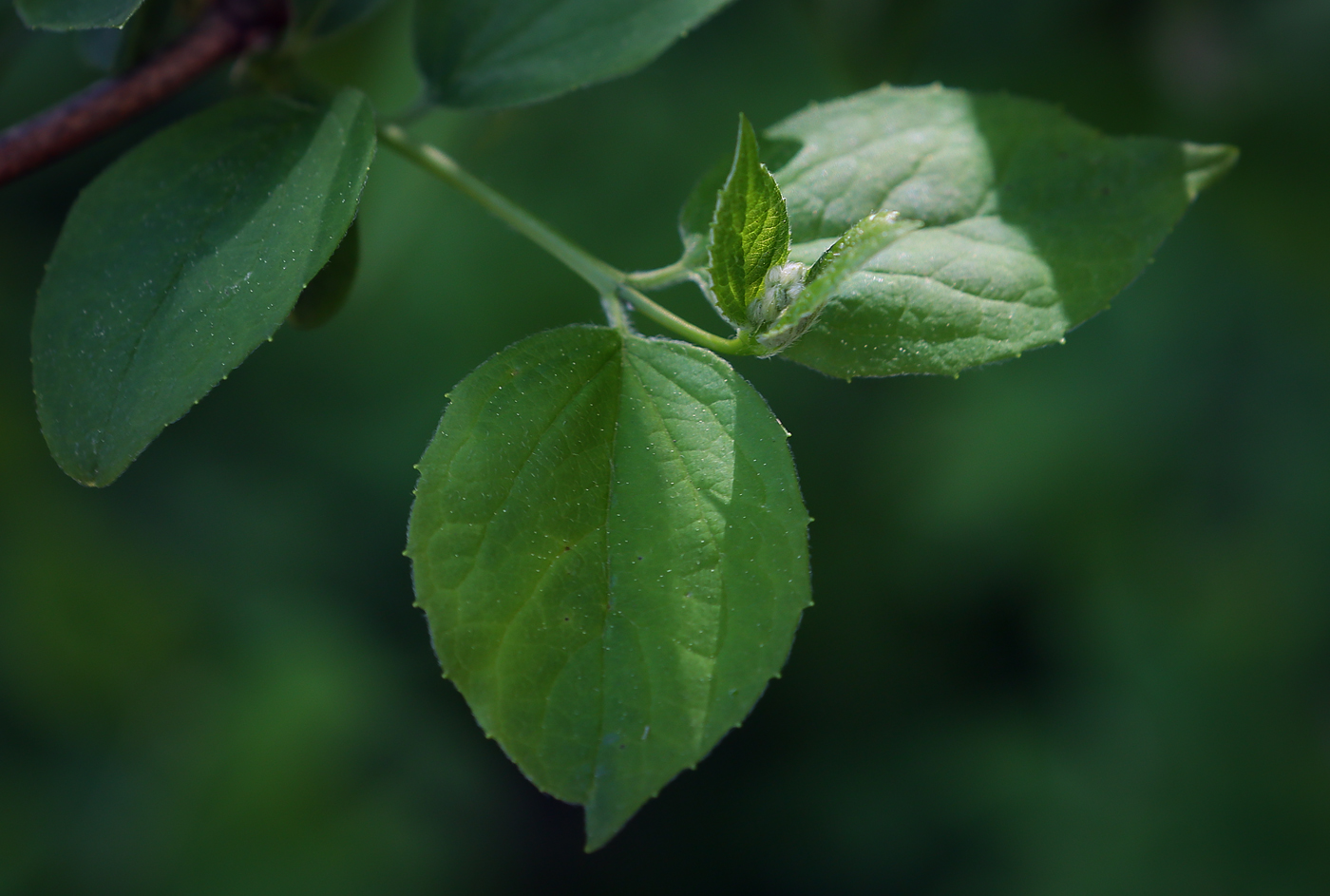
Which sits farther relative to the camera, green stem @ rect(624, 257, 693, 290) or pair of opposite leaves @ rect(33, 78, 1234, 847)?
green stem @ rect(624, 257, 693, 290)

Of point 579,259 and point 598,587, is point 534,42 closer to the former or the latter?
point 579,259

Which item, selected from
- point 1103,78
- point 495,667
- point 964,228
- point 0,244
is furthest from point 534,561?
point 0,244

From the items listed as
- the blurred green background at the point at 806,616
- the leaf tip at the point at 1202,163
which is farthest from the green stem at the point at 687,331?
the blurred green background at the point at 806,616

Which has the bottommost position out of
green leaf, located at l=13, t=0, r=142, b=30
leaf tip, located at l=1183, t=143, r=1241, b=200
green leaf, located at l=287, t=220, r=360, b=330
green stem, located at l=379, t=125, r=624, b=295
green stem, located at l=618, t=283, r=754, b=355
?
green leaf, located at l=287, t=220, r=360, b=330

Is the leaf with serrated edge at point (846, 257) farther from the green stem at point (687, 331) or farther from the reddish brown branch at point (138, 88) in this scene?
the reddish brown branch at point (138, 88)

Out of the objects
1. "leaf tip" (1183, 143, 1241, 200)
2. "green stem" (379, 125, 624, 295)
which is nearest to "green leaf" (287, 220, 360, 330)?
"green stem" (379, 125, 624, 295)

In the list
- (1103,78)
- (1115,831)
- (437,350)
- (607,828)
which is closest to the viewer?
(607,828)

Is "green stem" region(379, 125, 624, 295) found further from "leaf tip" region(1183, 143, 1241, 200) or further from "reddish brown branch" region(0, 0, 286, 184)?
"leaf tip" region(1183, 143, 1241, 200)

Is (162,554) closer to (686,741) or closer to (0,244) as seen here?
(0,244)
